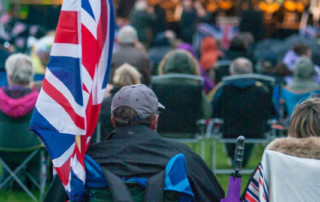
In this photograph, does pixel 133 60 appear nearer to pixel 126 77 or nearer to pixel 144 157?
pixel 126 77

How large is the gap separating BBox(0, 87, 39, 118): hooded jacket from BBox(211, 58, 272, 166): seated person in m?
2.49

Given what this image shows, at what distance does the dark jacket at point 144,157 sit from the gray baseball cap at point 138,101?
9 centimetres

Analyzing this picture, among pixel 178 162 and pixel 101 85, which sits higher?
pixel 101 85

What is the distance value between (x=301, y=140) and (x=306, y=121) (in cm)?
26

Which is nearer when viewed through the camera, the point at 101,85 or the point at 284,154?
the point at 284,154

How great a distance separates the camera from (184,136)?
915 cm

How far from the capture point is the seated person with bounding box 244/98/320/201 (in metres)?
4.34

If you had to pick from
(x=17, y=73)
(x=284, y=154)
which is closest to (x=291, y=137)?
(x=284, y=154)

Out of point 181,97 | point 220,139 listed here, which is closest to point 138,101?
point 181,97

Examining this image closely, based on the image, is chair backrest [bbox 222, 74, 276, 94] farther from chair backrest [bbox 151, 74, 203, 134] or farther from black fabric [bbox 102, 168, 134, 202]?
black fabric [bbox 102, 168, 134, 202]

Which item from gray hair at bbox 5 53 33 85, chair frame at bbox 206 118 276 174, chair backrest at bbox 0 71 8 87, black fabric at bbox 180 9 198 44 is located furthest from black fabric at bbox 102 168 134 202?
black fabric at bbox 180 9 198 44

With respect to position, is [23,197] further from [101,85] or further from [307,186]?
[307,186]

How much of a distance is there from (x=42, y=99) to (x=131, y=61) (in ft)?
20.9

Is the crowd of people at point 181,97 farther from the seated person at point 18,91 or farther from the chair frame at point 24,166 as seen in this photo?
the chair frame at point 24,166
